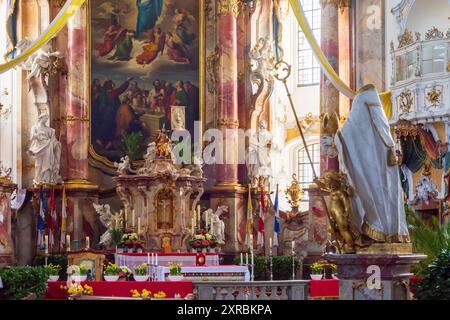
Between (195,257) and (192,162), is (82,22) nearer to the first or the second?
(192,162)

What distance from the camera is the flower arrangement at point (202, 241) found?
1062 inches

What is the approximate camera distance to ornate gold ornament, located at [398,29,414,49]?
84.3 ft

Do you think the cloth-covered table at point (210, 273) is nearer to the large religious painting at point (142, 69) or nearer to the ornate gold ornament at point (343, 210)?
the ornate gold ornament at point (343, 210)

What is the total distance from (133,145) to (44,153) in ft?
9.48

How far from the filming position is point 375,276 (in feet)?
44.0

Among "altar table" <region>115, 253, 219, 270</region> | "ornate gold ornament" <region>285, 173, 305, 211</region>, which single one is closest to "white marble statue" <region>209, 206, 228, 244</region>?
"altar table" <region>115, 253, 219, 270</region>

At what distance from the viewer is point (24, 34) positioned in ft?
97.3

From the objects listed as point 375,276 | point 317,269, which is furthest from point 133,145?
point 375,276

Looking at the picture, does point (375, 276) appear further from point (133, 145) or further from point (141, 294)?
point (133, 145)

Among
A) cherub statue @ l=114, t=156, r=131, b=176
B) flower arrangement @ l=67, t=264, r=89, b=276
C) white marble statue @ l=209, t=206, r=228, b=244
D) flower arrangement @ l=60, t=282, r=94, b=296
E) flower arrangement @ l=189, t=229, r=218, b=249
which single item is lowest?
flower arrangement @ l=60, t=282, r=94, b=296

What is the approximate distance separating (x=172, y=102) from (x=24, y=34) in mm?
4907

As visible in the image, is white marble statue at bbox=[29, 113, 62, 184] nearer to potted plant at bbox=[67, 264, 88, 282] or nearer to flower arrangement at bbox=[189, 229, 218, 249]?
flower arrangement at bbox=[189, 229, 218, 249]

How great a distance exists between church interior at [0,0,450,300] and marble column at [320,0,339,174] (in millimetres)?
45
